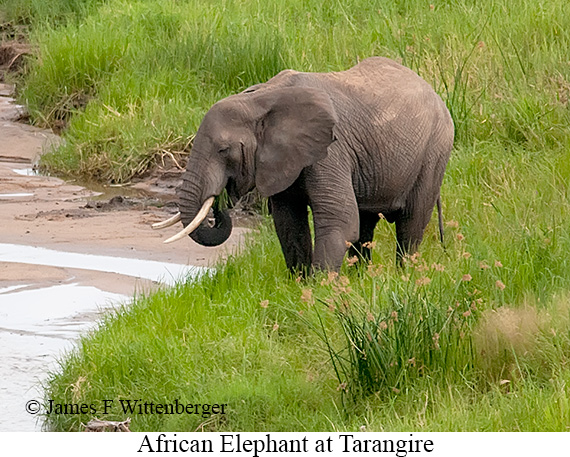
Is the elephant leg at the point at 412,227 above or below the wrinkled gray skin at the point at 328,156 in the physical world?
below

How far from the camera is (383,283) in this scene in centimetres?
543

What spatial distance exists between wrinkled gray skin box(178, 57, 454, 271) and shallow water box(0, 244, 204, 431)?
908mm

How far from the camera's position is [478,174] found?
27.8 ft

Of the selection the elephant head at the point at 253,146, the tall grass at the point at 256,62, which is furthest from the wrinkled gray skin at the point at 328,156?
the tall grass at the point at 256,62

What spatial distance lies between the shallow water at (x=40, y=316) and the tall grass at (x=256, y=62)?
2.76m

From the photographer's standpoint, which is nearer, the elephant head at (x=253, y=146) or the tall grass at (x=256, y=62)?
the elephant head at (x=253, y=146)

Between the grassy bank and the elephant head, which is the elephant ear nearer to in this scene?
the elephant head

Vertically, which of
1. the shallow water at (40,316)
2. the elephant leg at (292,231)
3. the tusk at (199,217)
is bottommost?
the shallow water at (40,316)

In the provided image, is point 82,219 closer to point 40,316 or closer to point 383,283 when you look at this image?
point 40,316

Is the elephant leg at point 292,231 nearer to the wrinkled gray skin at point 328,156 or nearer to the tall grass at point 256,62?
the wrinkled gray skin at point 328,156

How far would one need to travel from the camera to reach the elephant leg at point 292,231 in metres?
6.56

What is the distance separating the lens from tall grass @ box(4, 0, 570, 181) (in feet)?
31.6
